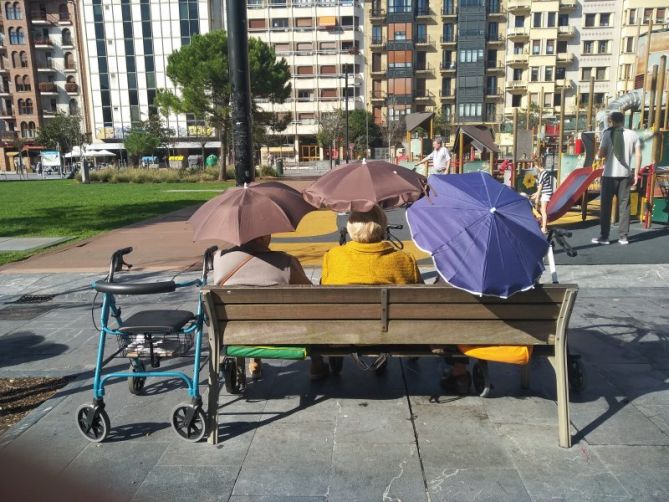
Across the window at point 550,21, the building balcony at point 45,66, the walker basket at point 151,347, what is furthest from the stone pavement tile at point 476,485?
the building balcony at point 45,66

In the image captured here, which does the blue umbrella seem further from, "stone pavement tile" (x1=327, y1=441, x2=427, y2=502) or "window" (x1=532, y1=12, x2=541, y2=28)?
"window" (x1=532, y1=12, x2=541, y2=28)

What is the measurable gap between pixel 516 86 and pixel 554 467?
70.2 meters

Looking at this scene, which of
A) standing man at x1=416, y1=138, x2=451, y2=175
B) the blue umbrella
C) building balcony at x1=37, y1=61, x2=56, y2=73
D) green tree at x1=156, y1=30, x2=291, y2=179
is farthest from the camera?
building balcony at x1=37, y1=61, x2=56, y2=73

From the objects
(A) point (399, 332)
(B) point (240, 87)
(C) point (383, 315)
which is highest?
(B) point (240, 87)

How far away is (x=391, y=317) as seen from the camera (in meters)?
3.14

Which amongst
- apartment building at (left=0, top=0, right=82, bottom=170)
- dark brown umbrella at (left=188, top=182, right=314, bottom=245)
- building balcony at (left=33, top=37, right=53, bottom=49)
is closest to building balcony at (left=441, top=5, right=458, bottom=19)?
apartment building at (left=0, top=0, right=82, bottom=170)

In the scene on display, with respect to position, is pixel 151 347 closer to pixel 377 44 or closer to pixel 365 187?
pixel 365 187

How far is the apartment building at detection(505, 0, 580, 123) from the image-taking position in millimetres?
63969

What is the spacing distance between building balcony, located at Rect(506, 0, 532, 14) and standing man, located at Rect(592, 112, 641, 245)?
6405 centimetres

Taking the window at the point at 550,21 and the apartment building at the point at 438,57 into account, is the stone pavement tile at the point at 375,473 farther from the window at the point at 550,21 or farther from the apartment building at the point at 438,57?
the window at the point at 550,21

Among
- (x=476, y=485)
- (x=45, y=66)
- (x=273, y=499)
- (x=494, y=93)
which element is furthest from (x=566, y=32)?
(x=273, y=499)

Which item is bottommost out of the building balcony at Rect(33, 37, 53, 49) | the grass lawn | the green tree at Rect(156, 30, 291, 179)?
Answer: the grass lawn

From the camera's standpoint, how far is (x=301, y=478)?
288cm

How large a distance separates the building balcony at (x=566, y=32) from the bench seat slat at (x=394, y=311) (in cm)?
7092
